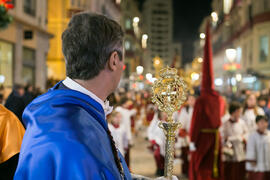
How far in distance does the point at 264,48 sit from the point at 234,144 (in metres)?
26.6

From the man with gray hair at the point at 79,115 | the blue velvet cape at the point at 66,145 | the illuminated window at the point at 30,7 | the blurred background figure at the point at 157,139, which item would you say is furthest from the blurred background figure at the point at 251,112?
the illuminated window at the point at 30,7

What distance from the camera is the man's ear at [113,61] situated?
1.70 m

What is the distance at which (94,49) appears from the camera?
164 centimetres

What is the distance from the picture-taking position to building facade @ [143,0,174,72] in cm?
12744

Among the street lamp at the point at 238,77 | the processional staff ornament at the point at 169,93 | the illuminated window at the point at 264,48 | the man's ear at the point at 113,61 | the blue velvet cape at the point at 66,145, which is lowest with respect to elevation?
the blue velvet cape at the point at 66,145

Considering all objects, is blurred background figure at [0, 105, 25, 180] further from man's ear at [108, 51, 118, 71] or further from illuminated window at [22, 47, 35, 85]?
illuminated window at [22, 47, 35, 85]

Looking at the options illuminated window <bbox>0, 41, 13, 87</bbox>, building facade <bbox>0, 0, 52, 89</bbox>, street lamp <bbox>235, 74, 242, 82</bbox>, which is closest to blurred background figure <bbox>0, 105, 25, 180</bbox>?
building facade <bbox>0, 0, 52, 89</bbox>

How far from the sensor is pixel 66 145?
4.65ft

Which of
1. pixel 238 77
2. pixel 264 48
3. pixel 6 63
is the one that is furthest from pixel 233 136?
pixel 238 77

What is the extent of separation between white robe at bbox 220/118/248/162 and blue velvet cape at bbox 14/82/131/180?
5728 mm

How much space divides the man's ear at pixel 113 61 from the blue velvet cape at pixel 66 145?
9.2 inches

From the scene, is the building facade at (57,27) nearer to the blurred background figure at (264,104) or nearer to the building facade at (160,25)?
the blurred background figure at (264,104)

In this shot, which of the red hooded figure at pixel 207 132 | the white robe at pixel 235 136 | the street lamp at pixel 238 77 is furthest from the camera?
the street lamp at pixel 238 77

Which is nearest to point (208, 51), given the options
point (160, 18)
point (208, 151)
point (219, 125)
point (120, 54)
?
point (219, 125)
